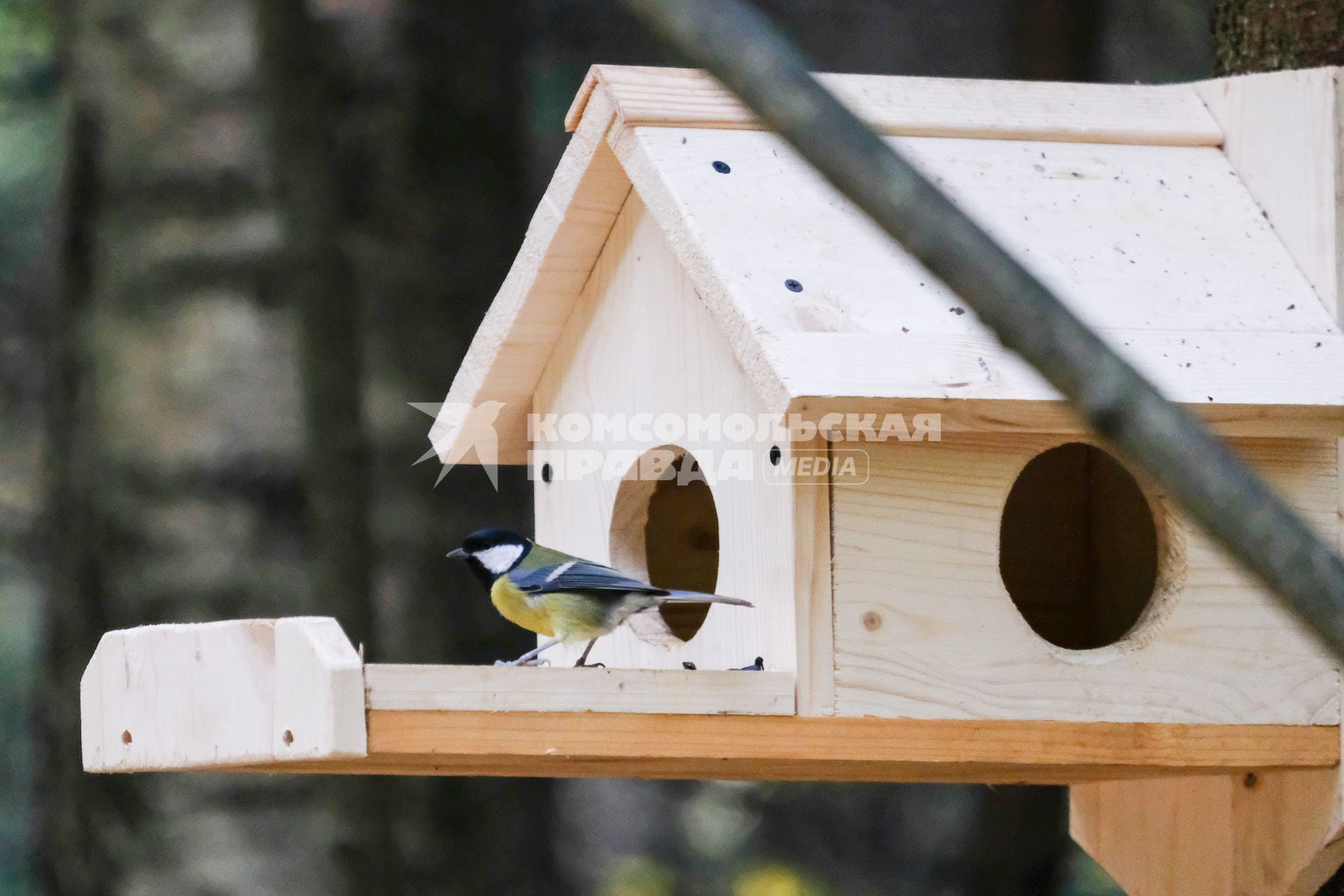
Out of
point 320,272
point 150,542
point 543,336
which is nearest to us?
point 543,336

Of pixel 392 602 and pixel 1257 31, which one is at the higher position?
pixel 1257 31

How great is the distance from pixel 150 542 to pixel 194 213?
98 centimetres

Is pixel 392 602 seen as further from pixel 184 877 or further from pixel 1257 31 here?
pixel 1257 31

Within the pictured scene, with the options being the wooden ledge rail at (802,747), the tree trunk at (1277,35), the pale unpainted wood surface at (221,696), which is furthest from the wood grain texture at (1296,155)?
the pale unpainted wood surface at (221,696)

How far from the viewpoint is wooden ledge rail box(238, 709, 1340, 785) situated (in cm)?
213

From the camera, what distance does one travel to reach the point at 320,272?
453 cm

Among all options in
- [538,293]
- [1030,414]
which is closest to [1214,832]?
[1030,414]

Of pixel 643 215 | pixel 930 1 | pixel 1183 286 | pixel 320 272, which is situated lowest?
pixel 1183 286

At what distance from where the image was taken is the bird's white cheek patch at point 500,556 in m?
3.05

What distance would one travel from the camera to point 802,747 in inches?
89.8

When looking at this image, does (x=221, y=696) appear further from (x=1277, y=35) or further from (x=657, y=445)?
(x=1277, y=35)

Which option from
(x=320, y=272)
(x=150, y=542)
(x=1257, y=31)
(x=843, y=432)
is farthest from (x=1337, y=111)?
(x=150, y=542)

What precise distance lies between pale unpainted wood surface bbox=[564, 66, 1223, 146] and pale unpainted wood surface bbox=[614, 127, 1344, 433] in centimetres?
2
